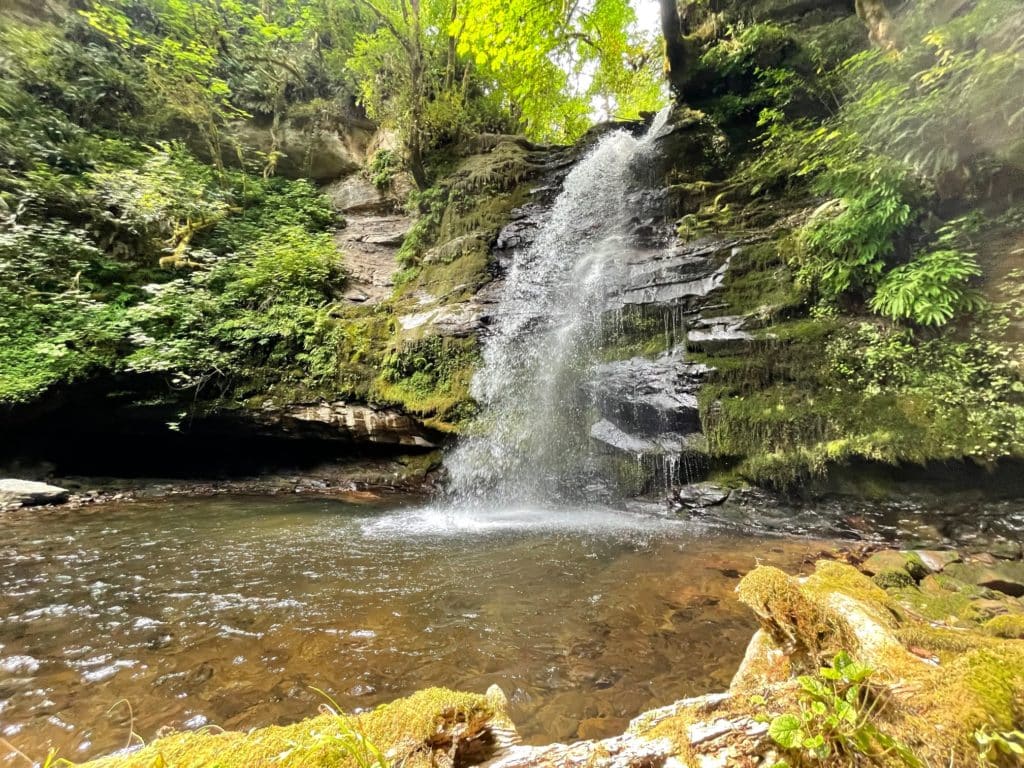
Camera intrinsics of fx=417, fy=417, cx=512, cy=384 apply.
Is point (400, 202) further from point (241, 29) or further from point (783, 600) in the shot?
point (783, 600)

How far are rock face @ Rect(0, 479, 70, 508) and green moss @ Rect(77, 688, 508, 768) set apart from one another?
28.7 feet

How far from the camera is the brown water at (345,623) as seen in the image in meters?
2.38

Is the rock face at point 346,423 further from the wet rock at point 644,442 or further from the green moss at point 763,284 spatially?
the green moss at point 763,284

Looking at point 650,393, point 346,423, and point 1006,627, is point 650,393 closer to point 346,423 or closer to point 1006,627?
point 1006,627

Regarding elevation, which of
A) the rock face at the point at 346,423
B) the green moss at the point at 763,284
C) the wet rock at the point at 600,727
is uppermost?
the green moss at the point at 763,284

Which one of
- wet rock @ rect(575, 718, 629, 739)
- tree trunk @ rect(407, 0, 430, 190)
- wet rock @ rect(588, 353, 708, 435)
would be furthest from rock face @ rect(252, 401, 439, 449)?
tree trunk @ rect(407, 0, 430, 190)

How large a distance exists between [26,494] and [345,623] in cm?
750

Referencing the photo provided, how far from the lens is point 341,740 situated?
1174mm

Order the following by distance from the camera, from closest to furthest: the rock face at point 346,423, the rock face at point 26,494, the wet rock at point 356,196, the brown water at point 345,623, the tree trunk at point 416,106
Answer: the brown water at point 345,623
the rock face at point 26,494
the rock face at point 346,423
the tree trunk at point 416,106
the wet rock at point 356,196

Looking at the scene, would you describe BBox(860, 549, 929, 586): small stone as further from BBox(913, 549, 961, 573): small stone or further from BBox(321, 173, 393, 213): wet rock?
BBox(321, 173, 393, 213): wet rock

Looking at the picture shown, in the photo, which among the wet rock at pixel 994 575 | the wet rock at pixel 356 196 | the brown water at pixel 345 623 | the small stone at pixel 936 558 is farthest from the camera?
the wet rock at pixel 356 196

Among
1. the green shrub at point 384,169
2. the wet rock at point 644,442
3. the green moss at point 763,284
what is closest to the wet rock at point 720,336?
the green moss at point 763,284

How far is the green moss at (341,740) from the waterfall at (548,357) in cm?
629

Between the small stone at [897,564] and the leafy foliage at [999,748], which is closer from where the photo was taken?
the leafy foliage at [999,748]
